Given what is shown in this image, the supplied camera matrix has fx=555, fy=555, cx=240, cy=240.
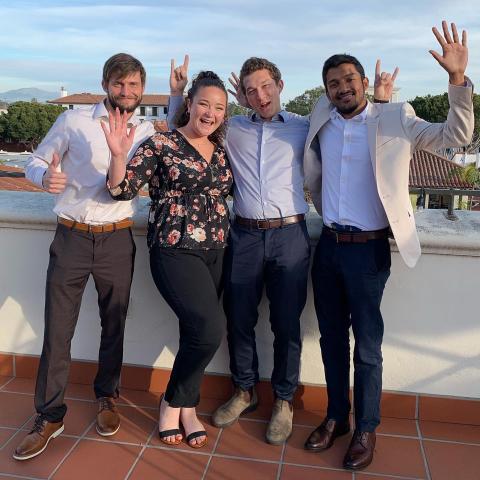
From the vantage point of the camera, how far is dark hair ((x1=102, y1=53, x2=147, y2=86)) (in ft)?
7.42

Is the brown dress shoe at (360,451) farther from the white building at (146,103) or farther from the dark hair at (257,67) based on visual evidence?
the white building at (146,103)

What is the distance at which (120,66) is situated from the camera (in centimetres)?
226

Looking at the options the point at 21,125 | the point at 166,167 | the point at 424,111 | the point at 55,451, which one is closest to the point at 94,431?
the point at 55,451

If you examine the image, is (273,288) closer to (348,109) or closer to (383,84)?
(348,109)

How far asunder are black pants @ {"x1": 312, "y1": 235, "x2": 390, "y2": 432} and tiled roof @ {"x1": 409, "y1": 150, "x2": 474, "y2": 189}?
31.2 metres

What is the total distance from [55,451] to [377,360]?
1416mm

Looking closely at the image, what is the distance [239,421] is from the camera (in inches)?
104

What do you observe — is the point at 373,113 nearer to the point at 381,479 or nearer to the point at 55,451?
the point at 381,479

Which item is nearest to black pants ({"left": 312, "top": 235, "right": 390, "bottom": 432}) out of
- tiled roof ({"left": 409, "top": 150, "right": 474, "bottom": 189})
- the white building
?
→ tiled roof ({"left": 409, "top": 150, "right": 474, "bottom": 189})

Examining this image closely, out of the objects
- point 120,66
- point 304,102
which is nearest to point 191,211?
point 120,66

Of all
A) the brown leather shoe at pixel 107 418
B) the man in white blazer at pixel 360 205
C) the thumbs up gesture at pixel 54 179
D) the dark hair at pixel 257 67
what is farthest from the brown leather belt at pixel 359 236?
the brown leather shoe at pixel 107 418

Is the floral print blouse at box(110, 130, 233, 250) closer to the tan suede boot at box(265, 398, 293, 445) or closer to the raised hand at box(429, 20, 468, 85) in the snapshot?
the tan suede boot at box(265, 398, 293, 445)

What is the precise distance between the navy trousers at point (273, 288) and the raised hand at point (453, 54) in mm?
838

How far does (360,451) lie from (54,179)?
1646mm
